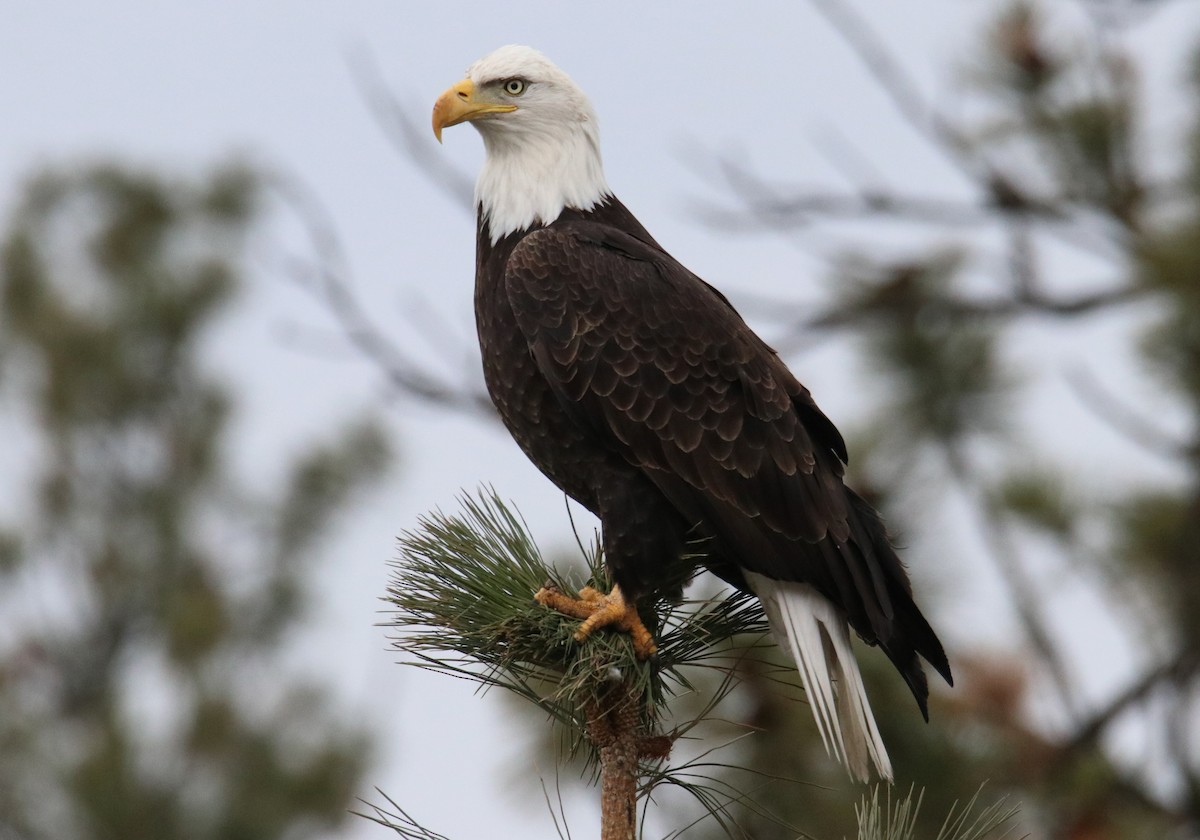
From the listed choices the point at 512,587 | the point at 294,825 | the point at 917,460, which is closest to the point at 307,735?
the point at 294,825

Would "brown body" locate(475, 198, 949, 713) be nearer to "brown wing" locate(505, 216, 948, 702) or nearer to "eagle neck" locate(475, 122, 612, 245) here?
"brown wing" locate(505, 216, 948, 702)

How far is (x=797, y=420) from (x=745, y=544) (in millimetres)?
446

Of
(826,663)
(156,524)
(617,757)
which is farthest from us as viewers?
(156,524)

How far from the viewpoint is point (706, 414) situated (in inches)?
168

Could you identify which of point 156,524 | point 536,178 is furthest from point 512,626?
point 156,524

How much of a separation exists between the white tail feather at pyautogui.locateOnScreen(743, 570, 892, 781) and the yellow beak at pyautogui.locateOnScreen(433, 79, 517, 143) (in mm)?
1660

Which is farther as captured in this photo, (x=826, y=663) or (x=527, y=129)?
(x=527, y=129)

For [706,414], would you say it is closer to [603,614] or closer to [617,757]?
[603,614]

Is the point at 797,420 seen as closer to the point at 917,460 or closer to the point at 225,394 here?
the point at 917,460

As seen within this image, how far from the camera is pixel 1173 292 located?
6.03 meters

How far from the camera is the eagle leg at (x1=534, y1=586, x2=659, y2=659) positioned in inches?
138

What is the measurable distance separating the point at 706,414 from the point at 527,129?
1.16 meters

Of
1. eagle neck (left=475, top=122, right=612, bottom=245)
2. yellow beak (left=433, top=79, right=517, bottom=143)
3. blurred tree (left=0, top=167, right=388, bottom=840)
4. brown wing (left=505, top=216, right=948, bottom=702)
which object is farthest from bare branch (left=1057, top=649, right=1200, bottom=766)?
blurred tree (left=0, top=167, right=388, bottom=840)

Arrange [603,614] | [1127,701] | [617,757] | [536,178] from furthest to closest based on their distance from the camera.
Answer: [1127,701], [536,178], [603,614], [617,757]
